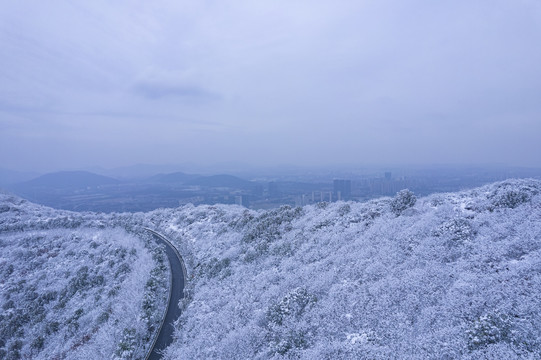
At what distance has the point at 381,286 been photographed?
11.6 meters

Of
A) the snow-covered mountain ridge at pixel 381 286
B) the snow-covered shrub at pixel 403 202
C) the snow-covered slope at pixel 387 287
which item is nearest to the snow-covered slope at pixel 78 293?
the snow-covered mountain ridge at pixel 381 286

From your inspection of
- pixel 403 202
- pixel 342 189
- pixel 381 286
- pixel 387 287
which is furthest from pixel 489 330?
pixel 342 189

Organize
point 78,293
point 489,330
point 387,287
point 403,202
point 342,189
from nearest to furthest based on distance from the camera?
point 489,330 < point 387,287 < point 403,202 < point 78,293 < point 342,189

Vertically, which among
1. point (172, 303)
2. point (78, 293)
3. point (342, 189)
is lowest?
point (78, 293)

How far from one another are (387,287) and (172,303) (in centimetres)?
1704

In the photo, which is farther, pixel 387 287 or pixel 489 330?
pixel 387 287

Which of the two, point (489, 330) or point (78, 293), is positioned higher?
point (489, 330)

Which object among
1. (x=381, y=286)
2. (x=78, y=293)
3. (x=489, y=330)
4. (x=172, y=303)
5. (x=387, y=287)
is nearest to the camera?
(x=489, y=330)

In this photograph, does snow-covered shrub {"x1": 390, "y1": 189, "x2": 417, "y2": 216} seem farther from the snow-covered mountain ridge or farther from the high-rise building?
the high-rise building

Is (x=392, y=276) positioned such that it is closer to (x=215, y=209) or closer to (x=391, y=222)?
(x=391, y=222)

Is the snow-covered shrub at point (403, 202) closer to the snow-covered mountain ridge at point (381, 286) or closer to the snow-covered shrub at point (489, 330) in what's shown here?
the snow-covered mountain ridge at point (381, 286)

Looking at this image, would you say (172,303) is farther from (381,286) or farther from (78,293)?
(381,286)

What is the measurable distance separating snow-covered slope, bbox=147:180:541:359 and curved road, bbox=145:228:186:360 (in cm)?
120

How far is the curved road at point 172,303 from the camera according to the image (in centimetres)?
1593
